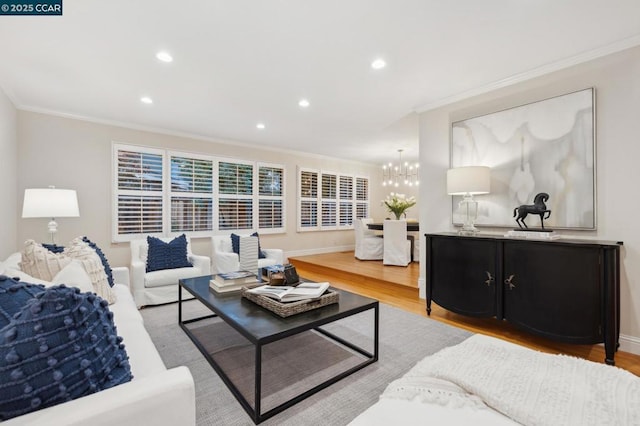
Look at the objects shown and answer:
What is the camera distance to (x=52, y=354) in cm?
78

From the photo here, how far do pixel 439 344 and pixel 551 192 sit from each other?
5.82 ft

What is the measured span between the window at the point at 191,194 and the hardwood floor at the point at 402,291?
2045mm

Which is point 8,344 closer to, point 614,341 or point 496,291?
point 496,291

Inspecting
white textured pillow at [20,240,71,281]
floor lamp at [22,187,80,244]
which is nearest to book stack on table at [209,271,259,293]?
white textured pillow at [20,240,71,281]

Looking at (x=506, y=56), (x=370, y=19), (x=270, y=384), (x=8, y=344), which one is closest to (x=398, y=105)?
(x=506, y=56)

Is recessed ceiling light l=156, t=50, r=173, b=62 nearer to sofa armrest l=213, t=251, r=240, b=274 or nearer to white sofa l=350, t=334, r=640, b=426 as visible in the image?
→ sofa armrest l=213, t=251, r=240, b=274

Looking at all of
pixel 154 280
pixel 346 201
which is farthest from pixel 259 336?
pixel 346 201

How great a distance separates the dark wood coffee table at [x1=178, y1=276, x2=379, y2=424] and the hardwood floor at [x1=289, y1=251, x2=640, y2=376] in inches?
51.6

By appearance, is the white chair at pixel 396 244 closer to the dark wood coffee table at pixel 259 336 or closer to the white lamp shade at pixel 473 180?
the white lamp shade at pixel 473 180

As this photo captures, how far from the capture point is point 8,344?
75 centimetres

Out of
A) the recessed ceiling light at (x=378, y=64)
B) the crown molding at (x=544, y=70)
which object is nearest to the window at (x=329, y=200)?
the crown molding at (x=544, y=70)

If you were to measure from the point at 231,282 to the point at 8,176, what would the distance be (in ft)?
10.1

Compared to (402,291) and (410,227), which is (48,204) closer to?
(402,291)

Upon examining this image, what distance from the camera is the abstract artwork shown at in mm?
2531
